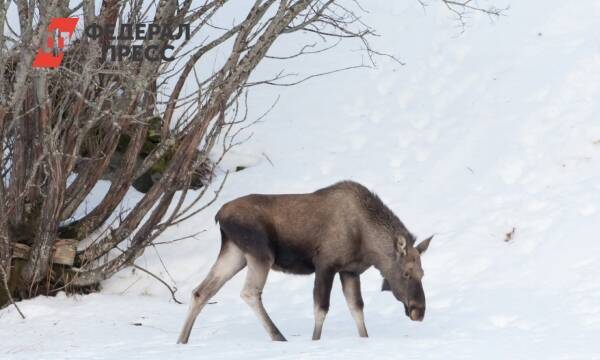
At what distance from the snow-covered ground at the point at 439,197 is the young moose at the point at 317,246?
407 millimetres

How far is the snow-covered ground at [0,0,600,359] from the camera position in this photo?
889 cm

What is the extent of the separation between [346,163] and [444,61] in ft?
9.70

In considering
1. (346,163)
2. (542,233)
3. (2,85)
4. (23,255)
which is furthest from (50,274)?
(542,233)

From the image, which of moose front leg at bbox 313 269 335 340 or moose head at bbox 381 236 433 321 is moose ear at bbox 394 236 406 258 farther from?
moose front leg at bbox 313 269 335 340

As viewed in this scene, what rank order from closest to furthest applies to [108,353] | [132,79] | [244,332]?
[108,353] → [244,332] → [132,79]

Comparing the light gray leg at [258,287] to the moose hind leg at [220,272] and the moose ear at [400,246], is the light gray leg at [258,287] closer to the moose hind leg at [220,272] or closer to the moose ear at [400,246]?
the moose hind leg at [220,272]

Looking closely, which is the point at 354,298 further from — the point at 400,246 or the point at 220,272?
the point at 220,272

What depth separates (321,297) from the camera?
28.7 feet

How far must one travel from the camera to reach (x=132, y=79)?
1037cm

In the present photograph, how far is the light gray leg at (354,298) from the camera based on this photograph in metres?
8.85

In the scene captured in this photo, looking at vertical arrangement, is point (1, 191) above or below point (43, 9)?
below

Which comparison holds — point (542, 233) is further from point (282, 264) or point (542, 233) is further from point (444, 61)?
point (444, 61)

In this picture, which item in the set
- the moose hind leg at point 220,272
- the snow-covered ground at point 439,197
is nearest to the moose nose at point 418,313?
the snow-covered ground at point 439,197

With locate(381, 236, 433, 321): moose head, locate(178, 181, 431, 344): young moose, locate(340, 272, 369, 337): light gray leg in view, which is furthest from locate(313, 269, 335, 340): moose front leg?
locate(381, 236, 433, 321): moose head
